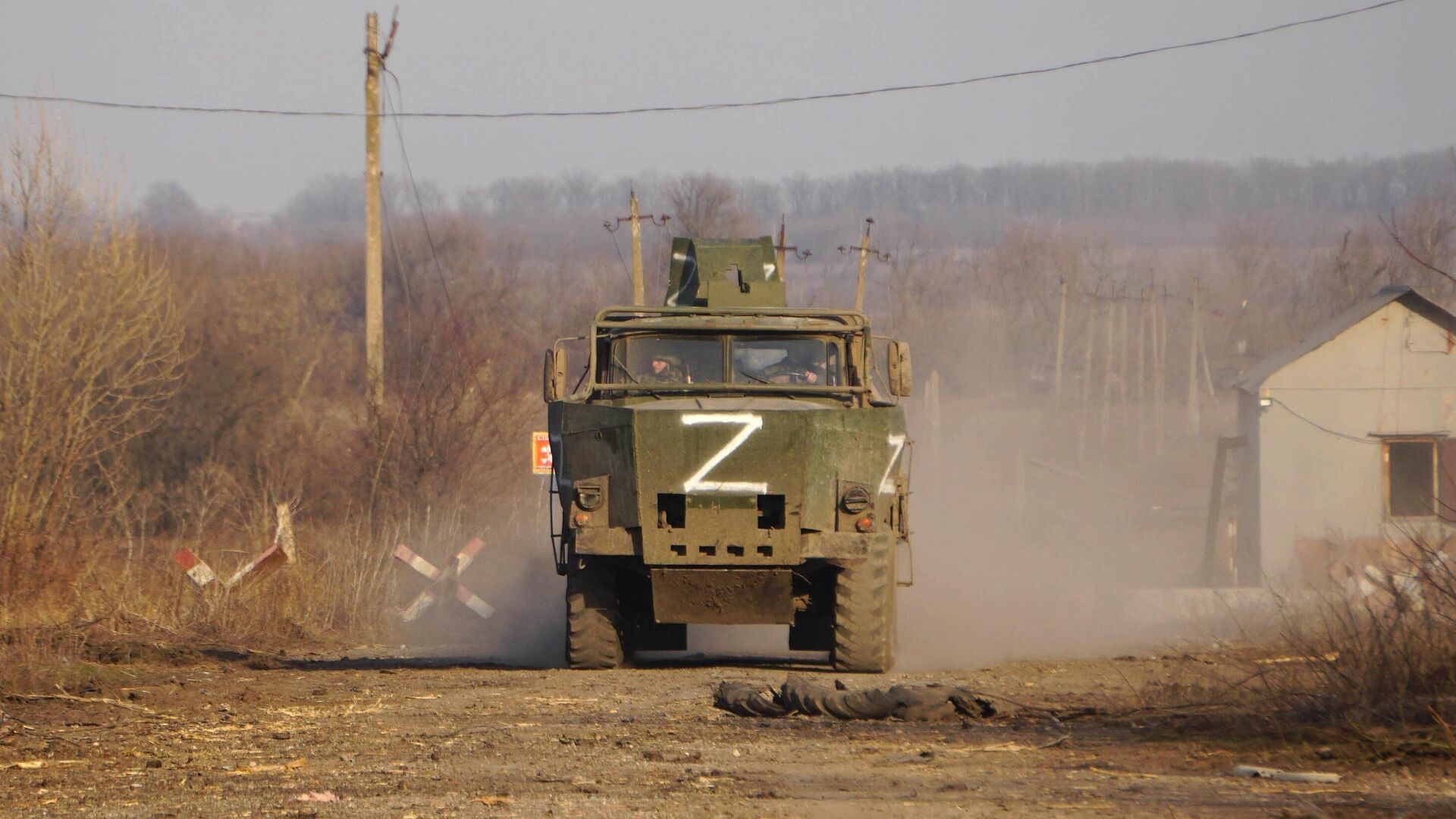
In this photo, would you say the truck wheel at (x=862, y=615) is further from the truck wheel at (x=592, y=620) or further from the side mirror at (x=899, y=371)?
the truck wheel at (x=592, y=620)

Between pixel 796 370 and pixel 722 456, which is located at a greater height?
pixel 796 370

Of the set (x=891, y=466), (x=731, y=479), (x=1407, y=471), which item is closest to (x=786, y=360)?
(x=891, y=466)

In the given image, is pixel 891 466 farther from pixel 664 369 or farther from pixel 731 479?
pixel 664 369

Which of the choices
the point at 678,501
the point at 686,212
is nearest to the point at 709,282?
the point at 678,501

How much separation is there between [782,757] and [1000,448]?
152 ft

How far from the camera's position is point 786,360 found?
11961mm

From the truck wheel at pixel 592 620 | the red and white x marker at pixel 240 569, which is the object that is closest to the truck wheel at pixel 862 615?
the truck wheel at pixel 592 620

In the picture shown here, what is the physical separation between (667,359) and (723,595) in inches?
83.7

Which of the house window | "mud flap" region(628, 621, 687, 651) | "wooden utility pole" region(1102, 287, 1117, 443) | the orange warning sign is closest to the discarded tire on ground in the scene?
"mud flap" region(628, 621, 687, 651)

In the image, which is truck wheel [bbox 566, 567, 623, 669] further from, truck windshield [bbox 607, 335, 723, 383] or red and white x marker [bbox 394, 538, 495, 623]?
red and white x marker [bbox 394, 538, 495, 623]

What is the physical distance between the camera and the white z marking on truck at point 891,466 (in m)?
10.8

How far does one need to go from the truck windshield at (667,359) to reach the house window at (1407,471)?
1926 cm

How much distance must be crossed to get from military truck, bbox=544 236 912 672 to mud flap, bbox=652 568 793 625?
0.01 meters

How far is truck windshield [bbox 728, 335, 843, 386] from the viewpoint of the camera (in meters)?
11.9
